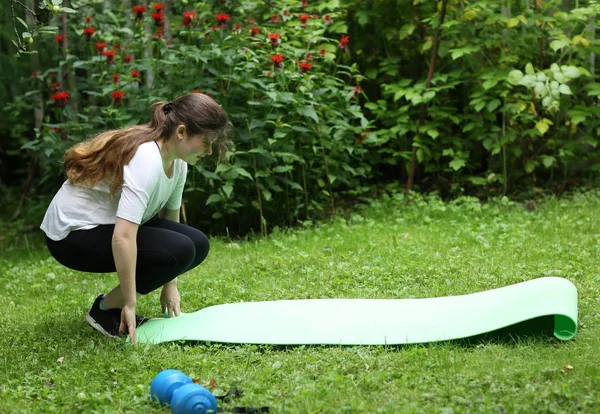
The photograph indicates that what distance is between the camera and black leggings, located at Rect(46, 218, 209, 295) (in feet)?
10.6

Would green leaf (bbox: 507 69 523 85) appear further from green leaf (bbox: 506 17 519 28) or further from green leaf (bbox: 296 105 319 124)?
green leaf (bbox: 296 105 319 124)

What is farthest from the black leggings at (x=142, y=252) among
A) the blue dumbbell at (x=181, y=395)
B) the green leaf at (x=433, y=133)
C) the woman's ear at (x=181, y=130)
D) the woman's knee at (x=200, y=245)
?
the green leaf at (x=433, y=133)

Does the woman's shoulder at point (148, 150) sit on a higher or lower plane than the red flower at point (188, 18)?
lower

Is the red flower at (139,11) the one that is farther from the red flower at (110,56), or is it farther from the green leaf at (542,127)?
the green leaf at (542,127)

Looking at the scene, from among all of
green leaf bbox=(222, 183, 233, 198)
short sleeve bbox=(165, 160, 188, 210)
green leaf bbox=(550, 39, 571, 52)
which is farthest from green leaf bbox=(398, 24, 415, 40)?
short sleeve bbox=(165, 160, 188, 210)

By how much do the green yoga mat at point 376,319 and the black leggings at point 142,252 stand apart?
257 millimetres

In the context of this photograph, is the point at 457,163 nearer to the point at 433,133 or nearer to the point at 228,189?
the point at 433,133

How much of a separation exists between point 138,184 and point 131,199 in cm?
7

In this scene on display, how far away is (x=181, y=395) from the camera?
2389 millimetres

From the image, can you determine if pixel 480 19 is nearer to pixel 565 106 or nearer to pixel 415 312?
pixel 565 106

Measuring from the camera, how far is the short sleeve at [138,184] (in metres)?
3.00

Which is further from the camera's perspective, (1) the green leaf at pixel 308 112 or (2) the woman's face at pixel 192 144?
(1) the green leaf at pixel 308 112

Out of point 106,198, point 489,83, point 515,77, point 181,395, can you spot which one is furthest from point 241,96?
point 181,395

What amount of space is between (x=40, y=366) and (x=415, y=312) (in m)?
1.61
